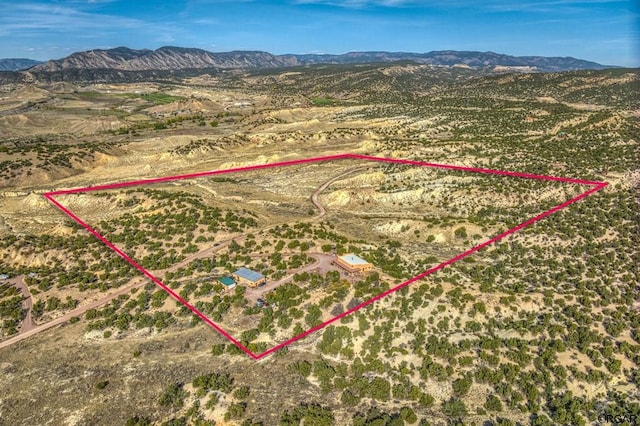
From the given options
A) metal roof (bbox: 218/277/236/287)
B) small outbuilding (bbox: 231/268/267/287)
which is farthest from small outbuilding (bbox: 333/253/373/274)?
metal roof (bbox: 218/277/236/287)

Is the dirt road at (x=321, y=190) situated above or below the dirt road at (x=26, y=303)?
above

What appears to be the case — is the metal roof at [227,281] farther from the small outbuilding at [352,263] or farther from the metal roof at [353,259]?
the metal roof at [353,259]

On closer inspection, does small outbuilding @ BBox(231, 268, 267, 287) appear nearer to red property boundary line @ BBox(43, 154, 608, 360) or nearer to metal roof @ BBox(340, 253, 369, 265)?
red property boundary line @ BBox(43, 154, 608, 360)

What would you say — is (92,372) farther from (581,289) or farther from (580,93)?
(580,93)

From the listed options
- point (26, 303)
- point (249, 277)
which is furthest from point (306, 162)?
point (26, 303)

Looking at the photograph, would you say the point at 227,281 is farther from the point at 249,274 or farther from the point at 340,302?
the point at 340,302

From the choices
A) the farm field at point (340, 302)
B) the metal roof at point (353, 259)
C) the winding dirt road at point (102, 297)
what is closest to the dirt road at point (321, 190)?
the farm field at point (340, 302)

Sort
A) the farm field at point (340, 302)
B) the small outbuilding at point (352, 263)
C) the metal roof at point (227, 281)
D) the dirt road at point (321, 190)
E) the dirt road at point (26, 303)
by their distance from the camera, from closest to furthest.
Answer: the farm field at point (340, 302)
the dirt road at point (26, 303)
the small outbuilding at point (352, 263)
the metal roof at point (227, 281)
the dirt road at point (321, 190)
